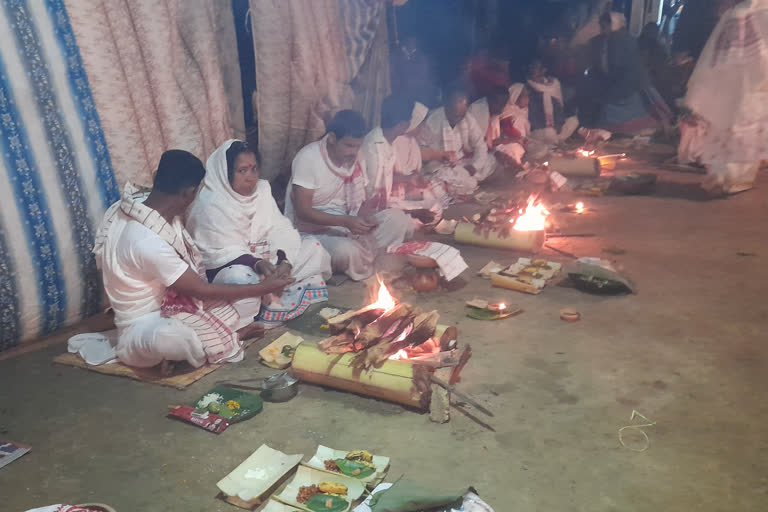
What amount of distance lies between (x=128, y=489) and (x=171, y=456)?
11.5 inches

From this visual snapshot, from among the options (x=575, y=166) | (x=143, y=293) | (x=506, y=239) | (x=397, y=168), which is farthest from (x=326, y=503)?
(x=575, y=166)

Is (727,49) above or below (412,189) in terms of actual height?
above

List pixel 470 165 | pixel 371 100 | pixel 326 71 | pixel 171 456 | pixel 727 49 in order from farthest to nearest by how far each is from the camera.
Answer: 1. pixel 470 165
2. pixel 371 100
3. pixel 727 49
4. pixel 326 71
5. pixel 171 456

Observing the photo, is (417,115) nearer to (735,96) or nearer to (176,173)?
(735,96)

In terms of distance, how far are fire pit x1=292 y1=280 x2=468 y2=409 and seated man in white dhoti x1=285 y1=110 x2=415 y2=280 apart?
1.59 m

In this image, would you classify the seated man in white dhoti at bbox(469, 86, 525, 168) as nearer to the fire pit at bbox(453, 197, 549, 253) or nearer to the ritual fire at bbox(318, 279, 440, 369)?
the fire pit at bbox(453, 197, 549, 253)

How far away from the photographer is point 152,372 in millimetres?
4176

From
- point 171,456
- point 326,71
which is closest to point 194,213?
point 171,456

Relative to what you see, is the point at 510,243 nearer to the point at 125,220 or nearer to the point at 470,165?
the point at 470,165

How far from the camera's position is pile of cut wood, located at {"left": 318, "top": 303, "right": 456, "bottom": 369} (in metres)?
3.85

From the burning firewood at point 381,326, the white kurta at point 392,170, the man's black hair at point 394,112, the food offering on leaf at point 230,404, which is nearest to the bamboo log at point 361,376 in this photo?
the burning firewood at point 381,326

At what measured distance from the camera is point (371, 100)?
8000 millimetres

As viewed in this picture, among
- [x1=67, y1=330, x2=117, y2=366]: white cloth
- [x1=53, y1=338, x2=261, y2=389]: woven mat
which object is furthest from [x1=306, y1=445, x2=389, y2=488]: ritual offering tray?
[x1=67, y1=330, x2=117, y2=366]: white cloth

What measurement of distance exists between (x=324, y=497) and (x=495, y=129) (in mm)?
7808
